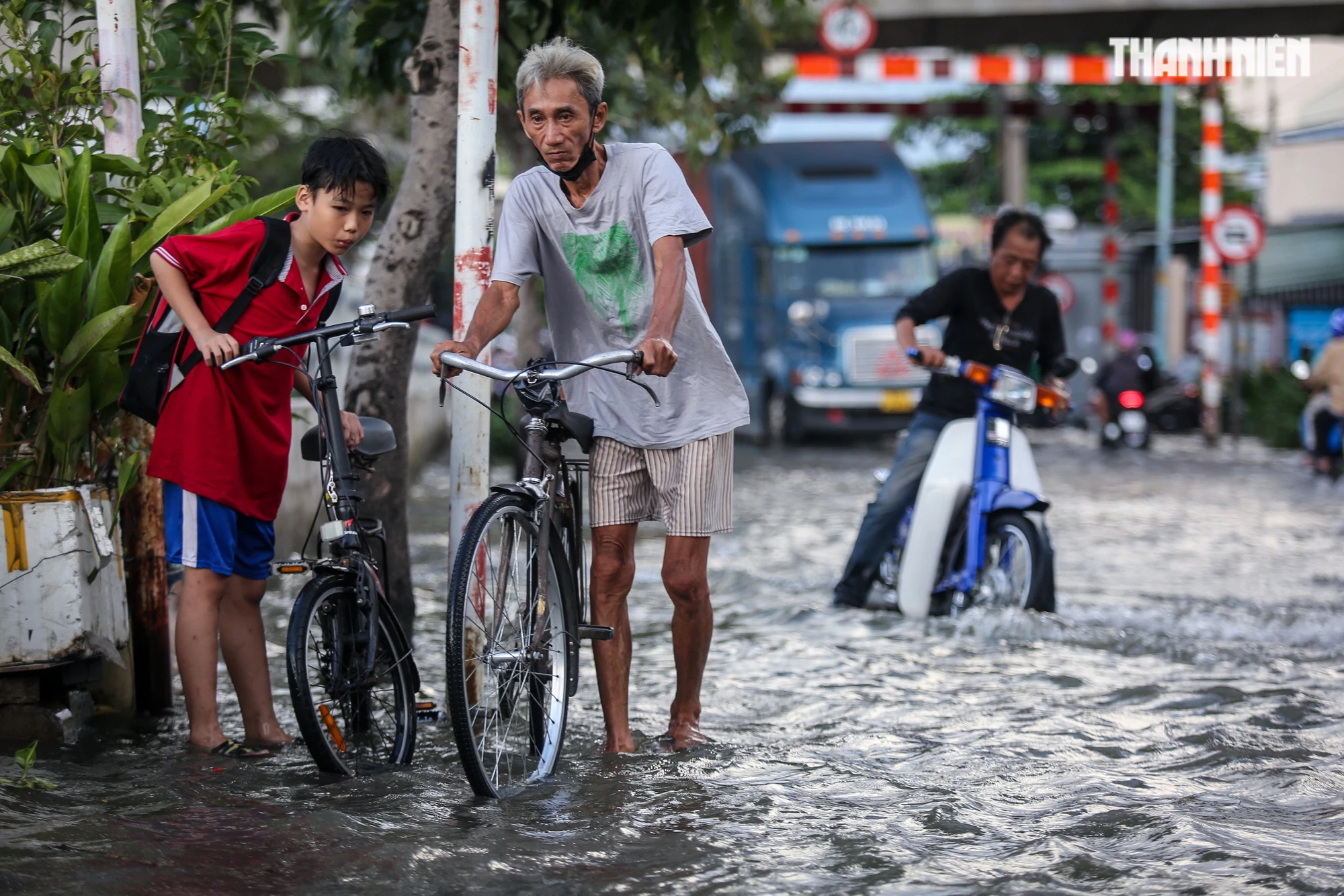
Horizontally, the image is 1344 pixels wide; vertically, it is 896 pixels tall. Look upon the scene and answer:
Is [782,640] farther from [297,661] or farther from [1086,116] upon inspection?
[1086,116]

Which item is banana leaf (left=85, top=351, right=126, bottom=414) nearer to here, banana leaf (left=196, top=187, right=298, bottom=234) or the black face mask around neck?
banana leaf (left=196, top=187, right=298, bottom=234)

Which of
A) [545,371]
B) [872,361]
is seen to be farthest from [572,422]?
[872,361]

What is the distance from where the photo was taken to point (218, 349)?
4.23 meters

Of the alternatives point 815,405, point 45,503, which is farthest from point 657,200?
point 815,405

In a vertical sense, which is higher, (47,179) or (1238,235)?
(1238,235)

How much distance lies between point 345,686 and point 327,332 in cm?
95

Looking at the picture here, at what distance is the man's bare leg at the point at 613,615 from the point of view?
15.5 ft

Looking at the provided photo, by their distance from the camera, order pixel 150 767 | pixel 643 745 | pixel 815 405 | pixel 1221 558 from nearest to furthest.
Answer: pixel 150 767 < pixel 643 745 < pixel 1221 558 < pixel 815 405

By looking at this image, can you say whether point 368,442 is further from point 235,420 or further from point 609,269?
point 609,269

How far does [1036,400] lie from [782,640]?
149 centimetres

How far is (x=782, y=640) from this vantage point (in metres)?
6.85

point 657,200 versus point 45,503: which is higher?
point 657,200

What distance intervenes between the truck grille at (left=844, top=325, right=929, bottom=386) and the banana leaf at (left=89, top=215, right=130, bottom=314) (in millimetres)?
16383

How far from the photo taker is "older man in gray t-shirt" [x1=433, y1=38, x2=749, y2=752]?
14.5 ft
